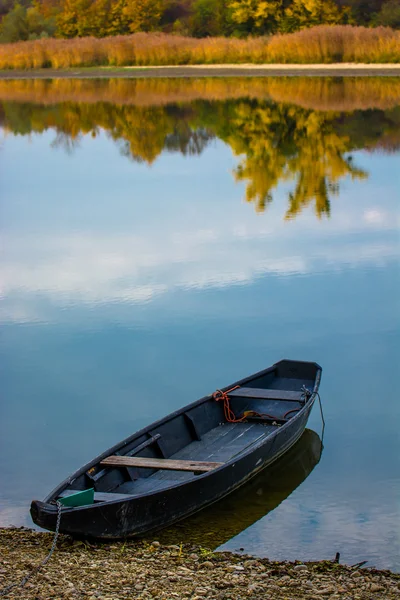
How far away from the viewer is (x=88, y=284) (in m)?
14.1

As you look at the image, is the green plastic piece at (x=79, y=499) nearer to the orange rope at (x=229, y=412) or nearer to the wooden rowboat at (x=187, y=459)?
Answer: the wooden rowboat at (x=187, y=459)

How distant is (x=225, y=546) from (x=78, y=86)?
43.4 m

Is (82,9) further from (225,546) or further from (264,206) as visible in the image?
(225,546)

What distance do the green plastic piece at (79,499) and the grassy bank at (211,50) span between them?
39.2 m

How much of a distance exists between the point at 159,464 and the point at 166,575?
134 centimetres

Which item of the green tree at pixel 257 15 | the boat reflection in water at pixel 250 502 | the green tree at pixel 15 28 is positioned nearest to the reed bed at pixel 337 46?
the green tree at pixel 257 15

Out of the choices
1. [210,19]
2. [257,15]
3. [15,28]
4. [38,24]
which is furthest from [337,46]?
[38,24]

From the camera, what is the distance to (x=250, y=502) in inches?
307

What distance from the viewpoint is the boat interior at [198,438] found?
7375 mm

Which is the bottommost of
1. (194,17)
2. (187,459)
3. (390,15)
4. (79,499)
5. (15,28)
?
(187,459)

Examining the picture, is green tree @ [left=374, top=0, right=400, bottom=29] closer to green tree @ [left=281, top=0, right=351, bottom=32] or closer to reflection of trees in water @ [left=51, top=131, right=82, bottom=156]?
green tree @ [left=281, top=0, right=351, bottom=32]

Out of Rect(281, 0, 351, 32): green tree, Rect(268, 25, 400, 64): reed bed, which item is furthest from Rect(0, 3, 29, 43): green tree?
Rect(268, 25, 400, 64): reed bed

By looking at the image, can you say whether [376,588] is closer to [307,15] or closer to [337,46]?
[337,46]

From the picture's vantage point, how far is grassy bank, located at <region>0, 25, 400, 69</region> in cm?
4391
